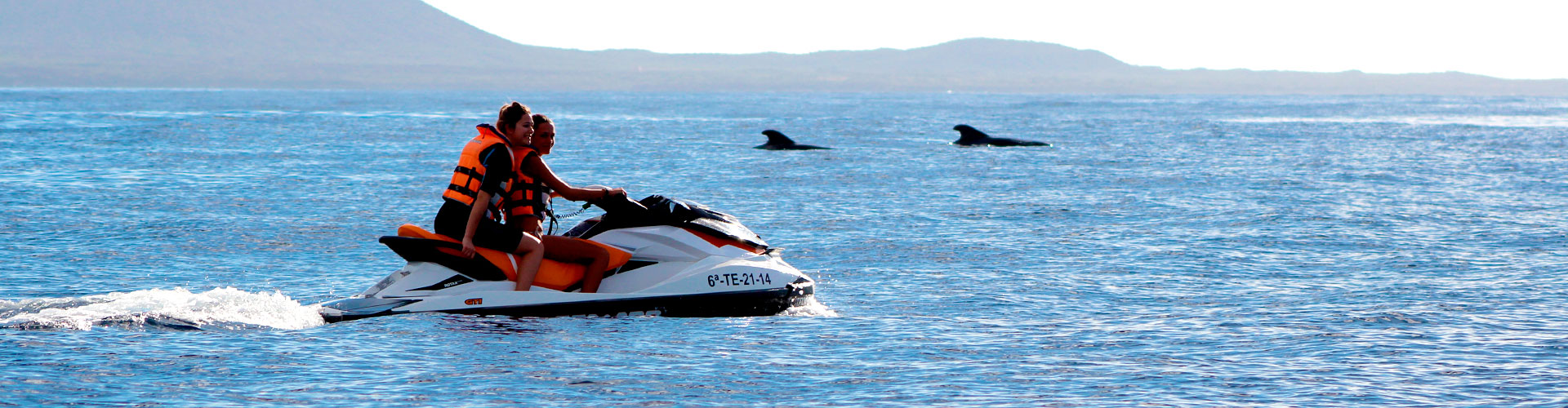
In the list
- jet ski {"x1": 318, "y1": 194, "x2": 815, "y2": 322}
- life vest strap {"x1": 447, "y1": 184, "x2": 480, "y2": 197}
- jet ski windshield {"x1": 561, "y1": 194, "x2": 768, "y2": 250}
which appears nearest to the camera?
life vest strap {"x1": 447, "y1": 184, "x2": 480, "y2": 197}

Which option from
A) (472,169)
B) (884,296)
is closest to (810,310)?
(884,296)

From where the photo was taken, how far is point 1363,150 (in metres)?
41.6

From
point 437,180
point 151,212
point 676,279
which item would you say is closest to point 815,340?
point 676,279

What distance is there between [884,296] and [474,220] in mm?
3796

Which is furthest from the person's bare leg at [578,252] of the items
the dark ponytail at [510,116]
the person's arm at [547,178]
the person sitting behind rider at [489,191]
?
the dark ponytail at [510,116]

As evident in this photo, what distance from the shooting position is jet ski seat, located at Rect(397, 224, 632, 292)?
9594mm

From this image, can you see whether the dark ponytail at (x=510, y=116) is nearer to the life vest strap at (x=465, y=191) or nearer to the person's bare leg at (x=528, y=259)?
the life vest strap at (x=465, y=191)

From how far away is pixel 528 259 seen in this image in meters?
9.54

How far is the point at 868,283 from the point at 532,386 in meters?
5.10

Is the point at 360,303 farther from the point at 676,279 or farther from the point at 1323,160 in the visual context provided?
the point at 1323,160

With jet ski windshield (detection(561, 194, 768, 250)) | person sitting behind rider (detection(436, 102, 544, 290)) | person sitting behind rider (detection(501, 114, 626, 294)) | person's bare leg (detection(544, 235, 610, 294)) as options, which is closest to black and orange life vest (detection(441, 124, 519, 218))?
person sitting behind rider (detection(436, 102, 544, 290))

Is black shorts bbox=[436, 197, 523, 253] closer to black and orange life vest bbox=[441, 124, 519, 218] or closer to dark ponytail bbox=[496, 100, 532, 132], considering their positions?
black and orange life vest bbox=[441, 124, 519, 218]

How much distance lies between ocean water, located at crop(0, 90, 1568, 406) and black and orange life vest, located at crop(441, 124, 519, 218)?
35.0 inches

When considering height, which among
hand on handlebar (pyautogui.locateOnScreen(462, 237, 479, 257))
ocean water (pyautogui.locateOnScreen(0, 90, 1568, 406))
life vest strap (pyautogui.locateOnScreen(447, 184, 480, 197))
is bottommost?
ocean water (pyautogui.locateOnScreen(0, 90, 1568, 406))
